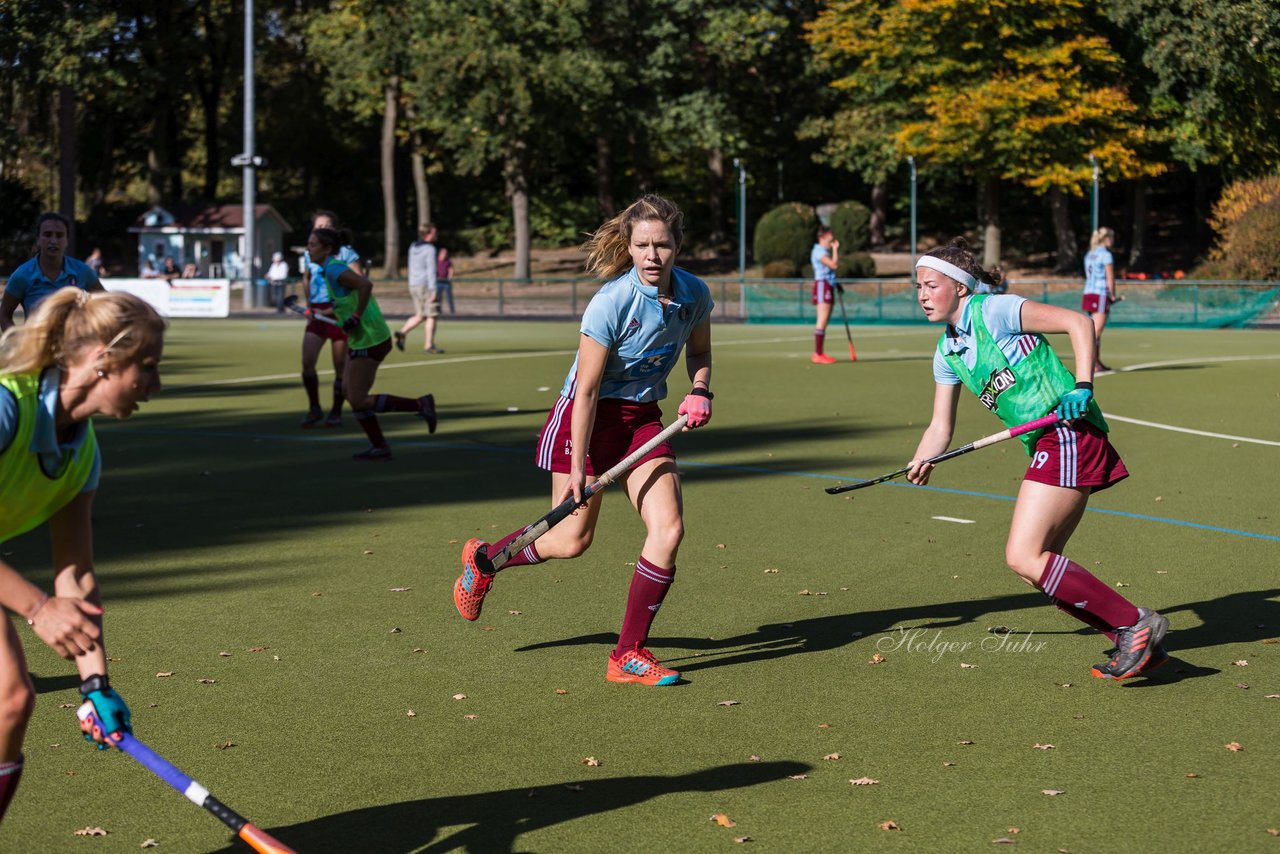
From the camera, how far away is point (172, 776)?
142 inches

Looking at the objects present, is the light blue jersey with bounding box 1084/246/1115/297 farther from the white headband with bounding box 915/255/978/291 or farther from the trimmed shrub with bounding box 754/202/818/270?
the trimmed shrub with bounding box 754/202/818/270

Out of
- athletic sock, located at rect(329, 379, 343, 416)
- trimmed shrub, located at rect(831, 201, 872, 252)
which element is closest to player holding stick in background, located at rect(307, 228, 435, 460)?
athletic sock, located at rect(329, 379, 343, 416)

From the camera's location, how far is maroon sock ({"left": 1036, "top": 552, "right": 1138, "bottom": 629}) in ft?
19.1

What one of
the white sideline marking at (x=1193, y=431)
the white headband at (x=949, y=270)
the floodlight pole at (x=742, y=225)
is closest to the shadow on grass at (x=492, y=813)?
the white headband at (x=949, y=270)

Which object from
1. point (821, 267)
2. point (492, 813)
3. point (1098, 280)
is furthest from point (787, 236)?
point (492, 813)

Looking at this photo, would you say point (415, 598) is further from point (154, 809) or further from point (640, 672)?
point (154, 809)

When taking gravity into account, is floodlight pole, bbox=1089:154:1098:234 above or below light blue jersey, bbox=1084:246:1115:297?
above

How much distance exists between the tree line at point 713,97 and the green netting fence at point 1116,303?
1297cm

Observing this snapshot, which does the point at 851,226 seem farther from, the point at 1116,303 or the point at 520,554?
the point at 520,554

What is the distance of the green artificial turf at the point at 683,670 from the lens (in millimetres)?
4512

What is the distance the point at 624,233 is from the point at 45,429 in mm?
2794

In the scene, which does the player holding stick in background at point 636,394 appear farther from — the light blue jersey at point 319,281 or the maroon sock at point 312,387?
the maroon sock at point 312,387

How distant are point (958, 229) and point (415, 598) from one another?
59358 mm

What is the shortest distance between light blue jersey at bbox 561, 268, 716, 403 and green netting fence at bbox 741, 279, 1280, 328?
28.5 meters
